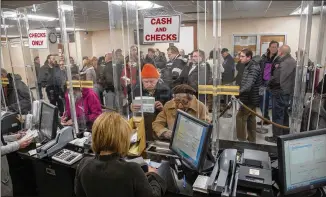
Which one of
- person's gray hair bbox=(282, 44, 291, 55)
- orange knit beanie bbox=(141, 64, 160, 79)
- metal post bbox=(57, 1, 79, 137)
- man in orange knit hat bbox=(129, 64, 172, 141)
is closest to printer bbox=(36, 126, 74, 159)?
metal post bbox=(57, 1, 79, 137)

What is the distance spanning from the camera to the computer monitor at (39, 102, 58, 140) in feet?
6.82

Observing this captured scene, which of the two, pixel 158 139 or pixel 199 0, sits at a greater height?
pixel 199 0

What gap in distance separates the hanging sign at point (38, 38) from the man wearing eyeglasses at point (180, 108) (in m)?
1.88

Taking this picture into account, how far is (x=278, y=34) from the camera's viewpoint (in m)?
2.44

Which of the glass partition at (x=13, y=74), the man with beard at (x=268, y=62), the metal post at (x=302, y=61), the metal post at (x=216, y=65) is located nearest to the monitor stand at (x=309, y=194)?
the metal post at (x=216, y=65)

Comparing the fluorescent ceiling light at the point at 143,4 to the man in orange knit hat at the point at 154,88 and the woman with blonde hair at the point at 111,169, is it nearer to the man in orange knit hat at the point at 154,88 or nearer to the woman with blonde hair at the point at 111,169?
the man in orange knit hat at the point at 154,88

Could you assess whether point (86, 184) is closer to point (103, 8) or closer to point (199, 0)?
point (199, 0)

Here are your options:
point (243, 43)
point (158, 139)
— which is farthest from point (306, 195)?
point (243, 43)

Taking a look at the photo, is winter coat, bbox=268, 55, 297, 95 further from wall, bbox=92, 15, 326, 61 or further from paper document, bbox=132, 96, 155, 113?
paper document, bbox=132, 96, 155, 113

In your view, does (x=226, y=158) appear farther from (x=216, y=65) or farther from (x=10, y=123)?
(x=10, y=123)

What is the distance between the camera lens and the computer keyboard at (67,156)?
6.06ft

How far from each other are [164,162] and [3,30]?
11.7 ft

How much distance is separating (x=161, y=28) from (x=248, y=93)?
1.22 meters

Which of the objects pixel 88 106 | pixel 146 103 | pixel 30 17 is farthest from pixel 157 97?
pixel 30 17
